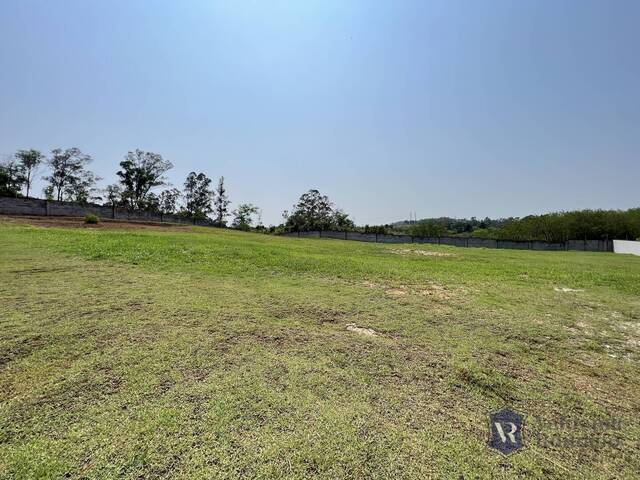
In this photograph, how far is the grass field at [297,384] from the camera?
1564 millimetres

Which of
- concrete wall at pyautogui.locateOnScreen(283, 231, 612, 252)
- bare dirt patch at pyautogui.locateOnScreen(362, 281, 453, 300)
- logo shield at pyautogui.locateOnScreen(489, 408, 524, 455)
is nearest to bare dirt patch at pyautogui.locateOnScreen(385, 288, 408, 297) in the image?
bare dirt patch at pyautogui.locateOnScreen(362, 281, 453, 300)

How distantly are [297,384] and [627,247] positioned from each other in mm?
36461

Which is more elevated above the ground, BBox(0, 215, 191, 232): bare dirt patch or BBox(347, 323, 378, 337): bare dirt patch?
BBox(0, 215, 191, 232): bare dirt patch

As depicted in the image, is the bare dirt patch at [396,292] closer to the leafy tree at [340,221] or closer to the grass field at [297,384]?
the grass field at [297,384]

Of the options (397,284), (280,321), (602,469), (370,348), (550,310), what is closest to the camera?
(602,469)

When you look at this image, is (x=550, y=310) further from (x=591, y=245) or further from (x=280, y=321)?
(x=591, y=245)

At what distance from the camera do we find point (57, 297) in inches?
149

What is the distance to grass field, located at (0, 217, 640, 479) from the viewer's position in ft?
5.13

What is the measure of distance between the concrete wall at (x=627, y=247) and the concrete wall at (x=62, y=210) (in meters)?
43.5

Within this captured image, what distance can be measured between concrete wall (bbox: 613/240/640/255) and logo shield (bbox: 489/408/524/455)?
3283cm

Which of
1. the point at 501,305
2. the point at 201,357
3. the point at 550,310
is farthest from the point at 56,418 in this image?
the point at 550,310

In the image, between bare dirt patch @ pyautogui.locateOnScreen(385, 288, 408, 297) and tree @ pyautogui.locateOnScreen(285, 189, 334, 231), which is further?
tree @ pyautogui.locateOnScreen(285, 189, 334, 231)

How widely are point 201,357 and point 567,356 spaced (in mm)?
3374

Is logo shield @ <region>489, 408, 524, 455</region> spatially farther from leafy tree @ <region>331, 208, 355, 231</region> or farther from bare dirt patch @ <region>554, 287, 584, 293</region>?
leafy tree @ <region>331, 208, 355, 231</region>
